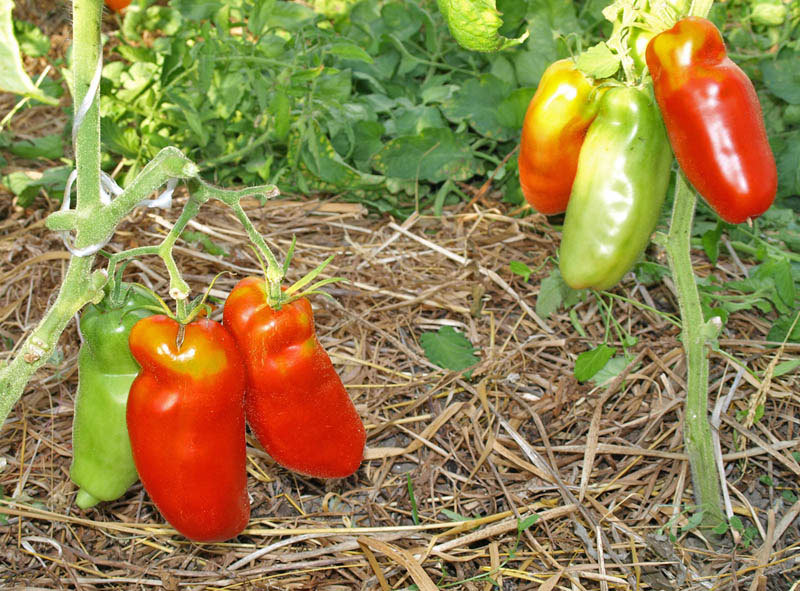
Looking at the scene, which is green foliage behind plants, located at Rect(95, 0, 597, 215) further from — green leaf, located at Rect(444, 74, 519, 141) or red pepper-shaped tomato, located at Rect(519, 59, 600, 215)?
red pepper-shaped tomato, located at Rect(519, 59, 600, 215)

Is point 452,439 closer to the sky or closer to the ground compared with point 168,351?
closer to the ground

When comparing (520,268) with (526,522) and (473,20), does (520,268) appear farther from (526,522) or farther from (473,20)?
(473,20)

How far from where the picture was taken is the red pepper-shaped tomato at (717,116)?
42.0 inches

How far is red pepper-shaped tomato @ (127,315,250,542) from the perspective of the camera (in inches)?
44.3

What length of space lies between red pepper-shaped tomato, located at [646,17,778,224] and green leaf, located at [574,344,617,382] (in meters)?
0.53

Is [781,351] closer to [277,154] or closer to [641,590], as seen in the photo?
[641,590]

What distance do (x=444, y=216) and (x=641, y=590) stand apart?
1.15m

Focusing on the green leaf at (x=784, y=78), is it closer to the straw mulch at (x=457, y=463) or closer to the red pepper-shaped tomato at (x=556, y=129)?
the straw mulch at (x=457, y=463)

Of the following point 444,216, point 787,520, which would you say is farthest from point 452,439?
point 444,216

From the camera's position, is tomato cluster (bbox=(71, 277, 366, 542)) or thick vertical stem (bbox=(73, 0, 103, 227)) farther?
tomato cluster (bbox=(71, 277, 366, 542))

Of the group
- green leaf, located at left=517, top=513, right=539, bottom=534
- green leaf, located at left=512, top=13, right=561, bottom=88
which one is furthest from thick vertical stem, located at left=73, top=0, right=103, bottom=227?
green leaf, located at left=512, top=13, right=561, bottom=88

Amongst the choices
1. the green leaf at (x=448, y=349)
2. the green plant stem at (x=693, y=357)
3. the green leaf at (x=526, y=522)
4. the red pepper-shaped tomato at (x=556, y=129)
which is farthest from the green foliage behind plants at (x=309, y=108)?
the green leaf at (x=526, y=522)

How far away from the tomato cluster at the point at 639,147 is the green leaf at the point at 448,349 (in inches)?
16.7

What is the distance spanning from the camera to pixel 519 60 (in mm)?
2232
